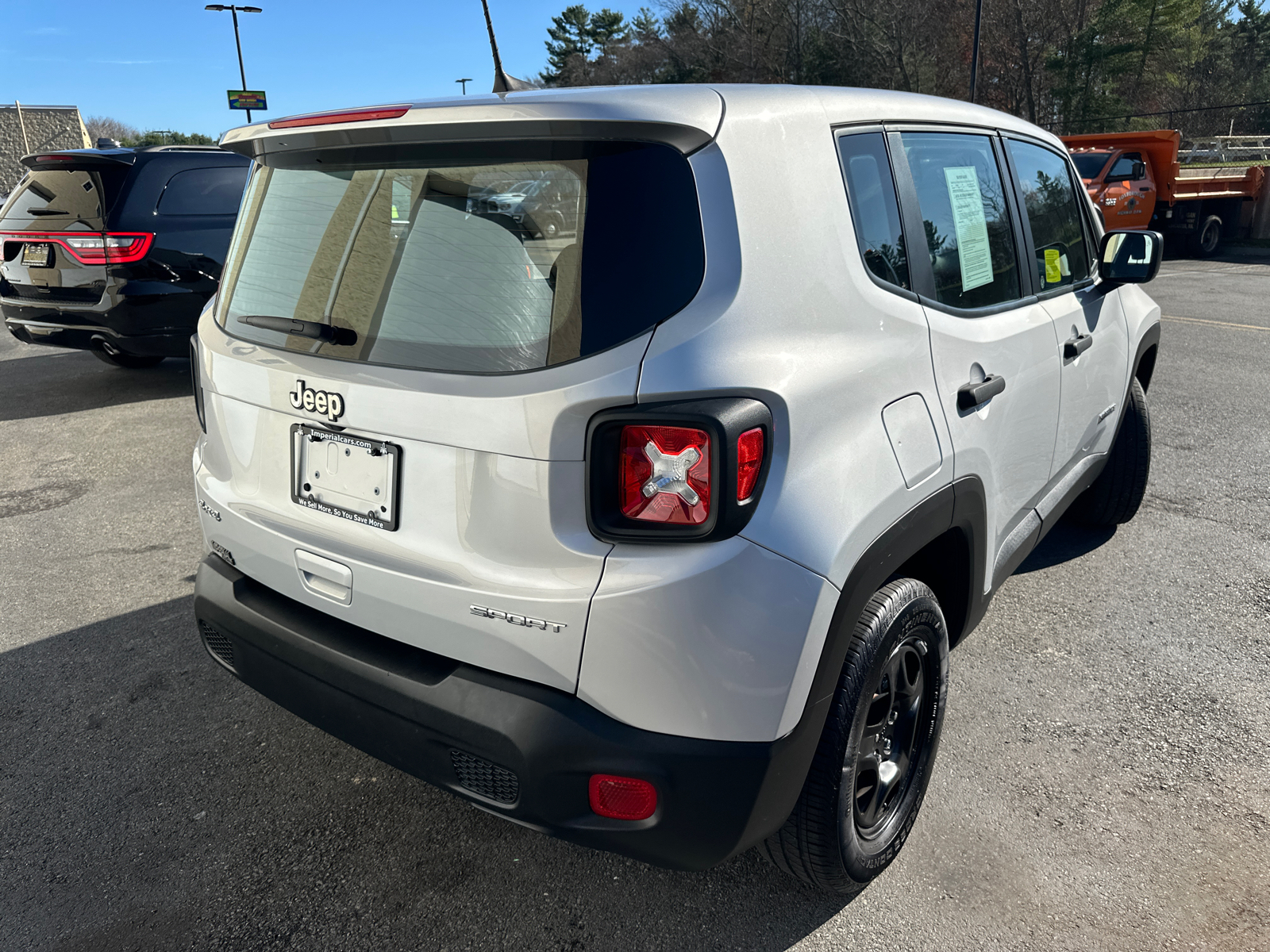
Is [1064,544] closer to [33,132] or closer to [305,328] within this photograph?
[305,328]

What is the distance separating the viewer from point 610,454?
5.37 ft

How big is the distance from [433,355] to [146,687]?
2.05 meters

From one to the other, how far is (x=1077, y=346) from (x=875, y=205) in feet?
4.47

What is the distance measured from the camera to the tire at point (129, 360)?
825 cm

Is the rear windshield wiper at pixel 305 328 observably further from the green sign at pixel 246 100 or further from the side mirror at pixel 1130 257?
the green sign at pixel 246 100

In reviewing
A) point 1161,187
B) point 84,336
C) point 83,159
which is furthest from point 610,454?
point 1161,187

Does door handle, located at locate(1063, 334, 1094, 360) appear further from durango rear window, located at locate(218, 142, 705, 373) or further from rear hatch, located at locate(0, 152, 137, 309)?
rear hatch, located at locate(0, 152, 137, 309)

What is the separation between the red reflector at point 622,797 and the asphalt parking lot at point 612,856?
0.51 metres

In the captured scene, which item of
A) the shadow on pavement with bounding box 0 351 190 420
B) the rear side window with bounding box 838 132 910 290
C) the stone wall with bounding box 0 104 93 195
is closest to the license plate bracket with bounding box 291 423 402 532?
the rear side window with bounding box 838 132 910 290

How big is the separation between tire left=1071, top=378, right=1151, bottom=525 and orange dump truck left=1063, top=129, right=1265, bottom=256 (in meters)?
11.3

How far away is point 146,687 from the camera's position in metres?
3.12

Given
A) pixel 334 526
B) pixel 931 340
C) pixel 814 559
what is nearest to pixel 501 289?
pixel 334 526

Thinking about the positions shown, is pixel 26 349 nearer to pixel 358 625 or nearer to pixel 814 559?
pixel 358 625

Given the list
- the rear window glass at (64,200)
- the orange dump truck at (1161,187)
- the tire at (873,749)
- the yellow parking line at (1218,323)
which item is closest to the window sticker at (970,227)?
the tire at (873,749)
